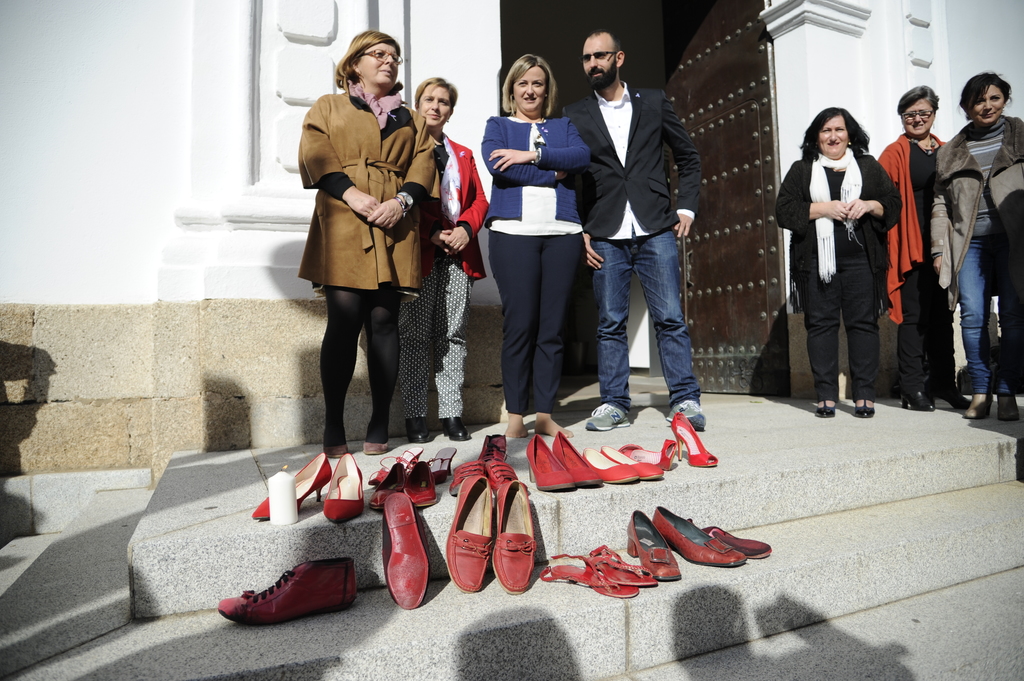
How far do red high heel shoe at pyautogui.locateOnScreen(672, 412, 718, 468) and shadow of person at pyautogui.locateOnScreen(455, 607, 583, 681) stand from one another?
1140 mm

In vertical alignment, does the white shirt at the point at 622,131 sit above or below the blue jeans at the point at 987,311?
above

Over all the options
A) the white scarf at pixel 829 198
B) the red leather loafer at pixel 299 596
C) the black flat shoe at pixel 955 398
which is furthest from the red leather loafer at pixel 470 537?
the black flat shoe at pixel 955 398

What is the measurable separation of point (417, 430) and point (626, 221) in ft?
5.32

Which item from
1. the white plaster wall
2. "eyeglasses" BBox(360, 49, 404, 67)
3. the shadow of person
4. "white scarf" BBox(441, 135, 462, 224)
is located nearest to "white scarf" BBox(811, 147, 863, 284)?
"white scarf" BBox(441, 135, 462, 224)

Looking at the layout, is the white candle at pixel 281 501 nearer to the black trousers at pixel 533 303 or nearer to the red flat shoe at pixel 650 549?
the red flat shoe at pixel 650 549

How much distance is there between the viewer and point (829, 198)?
4.02m

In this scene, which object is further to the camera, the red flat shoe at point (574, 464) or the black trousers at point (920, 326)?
the black trousers at point (920, 326)

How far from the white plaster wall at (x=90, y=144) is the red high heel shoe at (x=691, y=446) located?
2.97m

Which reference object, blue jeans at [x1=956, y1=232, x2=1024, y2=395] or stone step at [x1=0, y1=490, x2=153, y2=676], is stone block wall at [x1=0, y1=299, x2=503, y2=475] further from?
blue jeans at [x1=956, y1=232, x2=1024, y2=395]

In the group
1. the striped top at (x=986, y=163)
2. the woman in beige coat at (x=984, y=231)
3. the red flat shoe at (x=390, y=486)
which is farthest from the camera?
the striped top at (x=986, y=163)

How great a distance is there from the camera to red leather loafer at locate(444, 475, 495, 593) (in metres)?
1.90

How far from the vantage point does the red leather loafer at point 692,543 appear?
205 centimetres

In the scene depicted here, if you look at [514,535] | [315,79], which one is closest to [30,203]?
[315,79]

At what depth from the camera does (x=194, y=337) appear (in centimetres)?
347
